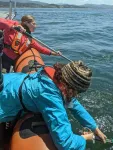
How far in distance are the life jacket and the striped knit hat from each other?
3741 mm

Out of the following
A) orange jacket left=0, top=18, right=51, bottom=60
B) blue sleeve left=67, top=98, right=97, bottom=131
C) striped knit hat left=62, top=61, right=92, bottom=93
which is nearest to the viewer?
striped knit hat left=62, top=61, right=92, bottom=93

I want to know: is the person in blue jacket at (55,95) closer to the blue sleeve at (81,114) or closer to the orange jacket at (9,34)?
the blue sleeve at (81,114)

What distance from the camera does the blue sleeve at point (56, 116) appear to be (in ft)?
10.9

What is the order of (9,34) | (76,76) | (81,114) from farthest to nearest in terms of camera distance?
(9,34) → (81,114) → (76,76)

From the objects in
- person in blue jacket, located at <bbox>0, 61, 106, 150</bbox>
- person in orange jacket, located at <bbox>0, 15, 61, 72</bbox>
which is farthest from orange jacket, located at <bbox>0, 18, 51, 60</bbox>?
person in blue jacket, located at <bbox>0, 61, 106, 150</bbox>

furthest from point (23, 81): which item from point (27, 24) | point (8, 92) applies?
point (27, 24)

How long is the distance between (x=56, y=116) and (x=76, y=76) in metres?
0.49

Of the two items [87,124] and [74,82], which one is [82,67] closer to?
[74,82]

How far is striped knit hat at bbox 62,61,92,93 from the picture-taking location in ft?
10.8

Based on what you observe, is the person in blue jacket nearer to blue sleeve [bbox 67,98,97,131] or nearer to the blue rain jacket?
the blue rain jacket

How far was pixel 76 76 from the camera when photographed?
10.8 feet

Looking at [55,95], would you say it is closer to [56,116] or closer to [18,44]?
[56,116]

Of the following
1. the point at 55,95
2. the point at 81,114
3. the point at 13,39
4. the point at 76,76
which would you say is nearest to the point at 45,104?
the point at 55,95

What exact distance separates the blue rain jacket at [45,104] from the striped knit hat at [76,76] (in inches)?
7.0
